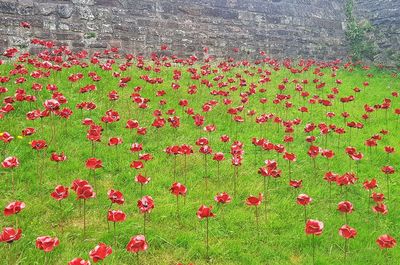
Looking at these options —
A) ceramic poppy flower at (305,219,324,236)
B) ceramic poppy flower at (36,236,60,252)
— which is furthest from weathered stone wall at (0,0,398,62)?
ceramic poppy flower at (305,219,324,236)

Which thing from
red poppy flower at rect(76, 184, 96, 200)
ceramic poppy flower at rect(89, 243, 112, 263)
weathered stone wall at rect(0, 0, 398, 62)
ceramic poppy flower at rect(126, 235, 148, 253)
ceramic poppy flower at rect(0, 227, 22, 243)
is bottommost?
ceramic poppy flower at rect(126, 235, 148, 253)

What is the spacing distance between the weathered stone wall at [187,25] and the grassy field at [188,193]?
146 inches

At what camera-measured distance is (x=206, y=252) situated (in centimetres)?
420

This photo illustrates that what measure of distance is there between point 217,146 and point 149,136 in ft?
3.93

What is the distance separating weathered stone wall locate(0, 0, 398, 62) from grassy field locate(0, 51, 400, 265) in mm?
3696

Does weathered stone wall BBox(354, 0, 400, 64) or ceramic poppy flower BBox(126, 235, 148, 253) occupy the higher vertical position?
weathered stone wall BBox(354, 0, 400, 64)

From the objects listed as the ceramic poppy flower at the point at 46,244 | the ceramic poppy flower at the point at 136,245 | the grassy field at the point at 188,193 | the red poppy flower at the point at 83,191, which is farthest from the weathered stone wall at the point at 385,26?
the ceramic poppy flower at the point at 46,244

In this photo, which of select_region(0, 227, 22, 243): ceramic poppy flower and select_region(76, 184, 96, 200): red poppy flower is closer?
select_region(0, 227, 22, 243): ceramic poppy flower

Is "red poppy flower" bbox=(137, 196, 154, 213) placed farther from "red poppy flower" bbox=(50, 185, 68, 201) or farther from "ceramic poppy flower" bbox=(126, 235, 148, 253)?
"red poppy flower" bbox=(50, 185, 68, 201)

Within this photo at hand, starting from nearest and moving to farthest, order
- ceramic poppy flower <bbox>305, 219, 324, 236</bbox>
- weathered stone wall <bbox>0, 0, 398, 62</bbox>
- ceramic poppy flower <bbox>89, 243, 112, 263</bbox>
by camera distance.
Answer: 1. ceramic poppy flower <bbox>89, 243, 112, 263</bbox>
2. ceramic poppy flower <bbox>305, 219, 324, 236</bbox>
3. weathered stone wall <bbox>0, 0, 398, 62</bbox>

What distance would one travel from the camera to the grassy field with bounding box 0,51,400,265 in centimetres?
421

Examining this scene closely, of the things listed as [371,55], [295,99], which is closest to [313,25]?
[371,55]

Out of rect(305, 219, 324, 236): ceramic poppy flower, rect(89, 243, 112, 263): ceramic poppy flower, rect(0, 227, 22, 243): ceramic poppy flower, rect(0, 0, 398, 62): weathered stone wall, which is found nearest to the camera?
rect(89, 243, 112, 263): ceramic poppy flower

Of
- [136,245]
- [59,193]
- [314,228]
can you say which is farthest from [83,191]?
[314,228]
